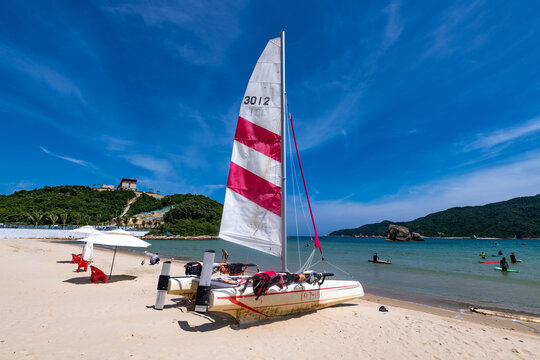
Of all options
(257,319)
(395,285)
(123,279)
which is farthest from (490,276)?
(123,279)

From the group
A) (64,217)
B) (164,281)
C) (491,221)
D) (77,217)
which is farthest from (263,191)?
(491,221)

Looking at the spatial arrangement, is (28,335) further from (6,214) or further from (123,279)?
(6,214)

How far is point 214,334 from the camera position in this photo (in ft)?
16.9

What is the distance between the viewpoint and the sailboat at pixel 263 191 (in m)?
6.14

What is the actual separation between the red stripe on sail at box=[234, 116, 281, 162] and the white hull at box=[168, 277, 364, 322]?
3.25m

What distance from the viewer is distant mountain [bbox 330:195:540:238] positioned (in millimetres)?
103500

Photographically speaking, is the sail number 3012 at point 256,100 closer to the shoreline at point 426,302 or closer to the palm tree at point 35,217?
the shoreline at point 426,302

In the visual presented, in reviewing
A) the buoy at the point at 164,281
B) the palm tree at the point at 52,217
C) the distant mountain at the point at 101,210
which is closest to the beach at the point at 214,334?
the buoy at the point at 164,281

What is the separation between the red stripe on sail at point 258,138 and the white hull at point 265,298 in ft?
10.7

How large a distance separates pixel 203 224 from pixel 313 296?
89618mm

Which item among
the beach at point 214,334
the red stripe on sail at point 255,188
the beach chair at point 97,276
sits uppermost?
the red stripe on sail at point 255,188

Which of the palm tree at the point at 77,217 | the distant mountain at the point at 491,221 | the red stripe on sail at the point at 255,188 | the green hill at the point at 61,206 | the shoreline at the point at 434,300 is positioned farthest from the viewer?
the distant mountain at the point at 491,221

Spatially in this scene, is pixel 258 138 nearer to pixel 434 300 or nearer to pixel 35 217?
pixel 434 300

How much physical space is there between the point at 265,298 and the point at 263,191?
2494 millimetres
